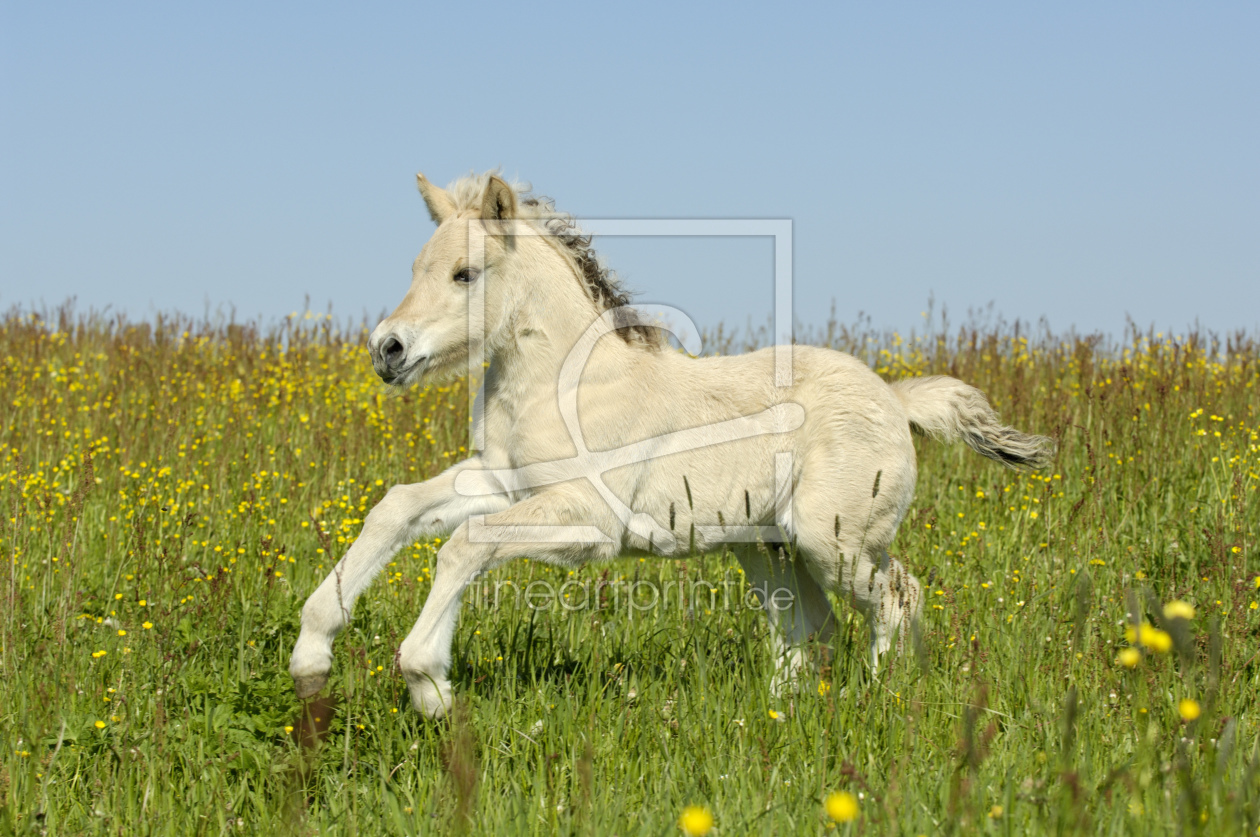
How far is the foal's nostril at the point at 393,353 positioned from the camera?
11.9ft

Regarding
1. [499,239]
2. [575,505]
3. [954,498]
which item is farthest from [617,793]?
[954,498]

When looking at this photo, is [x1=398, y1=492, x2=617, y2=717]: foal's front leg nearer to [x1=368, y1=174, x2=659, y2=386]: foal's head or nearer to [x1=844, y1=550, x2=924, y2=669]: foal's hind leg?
[x1=368, y1=174, x2=659, y2=386]: foal's head

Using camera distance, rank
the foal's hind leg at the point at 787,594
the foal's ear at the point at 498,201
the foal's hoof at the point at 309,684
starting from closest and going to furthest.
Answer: the foal's hoof at the point at 309,684
the foal's ear at the point at 498,201
the foal's hind leg at the point at 787,594

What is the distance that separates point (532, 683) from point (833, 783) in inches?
47.7

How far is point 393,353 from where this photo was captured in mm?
3662

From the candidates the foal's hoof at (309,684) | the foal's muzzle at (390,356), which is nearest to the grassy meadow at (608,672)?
the foal's hoof at (309,684)

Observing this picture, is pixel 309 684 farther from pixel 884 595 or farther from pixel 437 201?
pixel 884 595

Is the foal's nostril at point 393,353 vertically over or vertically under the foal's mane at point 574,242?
under

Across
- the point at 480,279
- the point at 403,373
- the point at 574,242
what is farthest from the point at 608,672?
the point at 574,242

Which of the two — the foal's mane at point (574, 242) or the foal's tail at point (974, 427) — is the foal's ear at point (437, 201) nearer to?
the foal's mane at point (574, 242)

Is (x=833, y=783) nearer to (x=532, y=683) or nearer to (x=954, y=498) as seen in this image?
(x=532, y=683)

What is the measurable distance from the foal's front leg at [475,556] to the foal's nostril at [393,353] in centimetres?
69

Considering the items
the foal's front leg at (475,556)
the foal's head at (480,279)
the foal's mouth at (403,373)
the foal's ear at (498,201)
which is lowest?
the foal's front leg at (475,556)

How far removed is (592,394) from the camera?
158 inches
